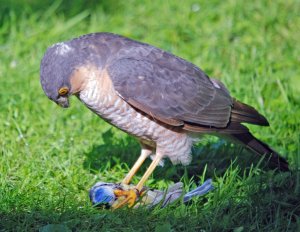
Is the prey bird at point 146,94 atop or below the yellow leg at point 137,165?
atop

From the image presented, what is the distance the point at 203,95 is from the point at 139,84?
2.04 feet

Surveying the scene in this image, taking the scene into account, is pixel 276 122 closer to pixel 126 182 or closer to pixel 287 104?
pixel 287 104

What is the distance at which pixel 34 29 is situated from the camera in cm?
859

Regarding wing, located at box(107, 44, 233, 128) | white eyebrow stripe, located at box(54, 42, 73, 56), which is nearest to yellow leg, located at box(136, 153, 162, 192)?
wing, located at box(107, 44, 233, 128)

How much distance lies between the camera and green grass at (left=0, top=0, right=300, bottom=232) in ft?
17.8

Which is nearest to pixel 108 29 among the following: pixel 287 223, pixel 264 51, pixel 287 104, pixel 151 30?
pixel 151 30

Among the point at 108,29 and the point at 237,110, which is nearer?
the point at 237,110

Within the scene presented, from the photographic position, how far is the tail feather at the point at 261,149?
20.2 feet

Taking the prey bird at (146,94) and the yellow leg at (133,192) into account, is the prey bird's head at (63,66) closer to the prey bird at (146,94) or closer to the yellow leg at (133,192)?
the prey bird at (146,94)

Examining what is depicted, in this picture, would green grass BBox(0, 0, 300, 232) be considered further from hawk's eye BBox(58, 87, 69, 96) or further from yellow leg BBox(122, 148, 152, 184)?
hawk's eye BBox(58, 87, 69, 96)

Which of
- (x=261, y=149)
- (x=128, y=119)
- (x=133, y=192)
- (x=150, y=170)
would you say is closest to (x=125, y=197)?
(x=133, y=192)

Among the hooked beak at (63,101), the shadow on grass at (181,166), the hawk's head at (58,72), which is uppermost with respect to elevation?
the hawk's head at (58,72)

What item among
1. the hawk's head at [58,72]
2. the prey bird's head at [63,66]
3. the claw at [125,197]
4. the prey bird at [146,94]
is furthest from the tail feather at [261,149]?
the hawk's head at [58,72]

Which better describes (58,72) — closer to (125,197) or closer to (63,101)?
(63,101)
